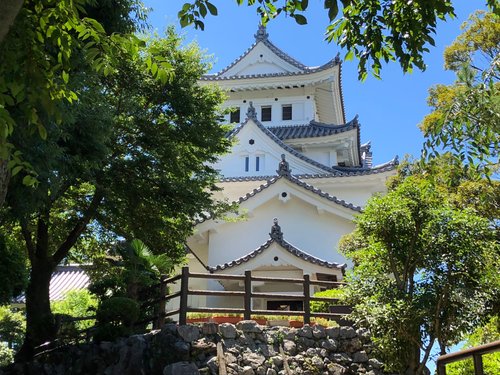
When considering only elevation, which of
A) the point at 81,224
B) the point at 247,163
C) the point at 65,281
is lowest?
the point at 81,224

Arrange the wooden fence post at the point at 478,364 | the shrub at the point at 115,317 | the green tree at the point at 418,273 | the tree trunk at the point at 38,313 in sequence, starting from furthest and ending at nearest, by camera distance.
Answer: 1. the tree trunk at the point at 38,313
2. the shrub at the point at 115,317
3. the green tree at the point at 418,273
4. the wooden fence post at the point at 478,364

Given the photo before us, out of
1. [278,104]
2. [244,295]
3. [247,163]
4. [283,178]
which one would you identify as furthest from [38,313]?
[278,104]

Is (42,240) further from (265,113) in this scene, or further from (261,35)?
(261,35)

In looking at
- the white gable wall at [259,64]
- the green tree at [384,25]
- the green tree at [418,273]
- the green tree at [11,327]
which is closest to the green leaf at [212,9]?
the green tree at [384,25]

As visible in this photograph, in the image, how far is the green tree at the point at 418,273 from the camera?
8.65m

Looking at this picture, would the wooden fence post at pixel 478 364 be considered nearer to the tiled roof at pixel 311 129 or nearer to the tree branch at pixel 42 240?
the tree branch at pixel 42 240

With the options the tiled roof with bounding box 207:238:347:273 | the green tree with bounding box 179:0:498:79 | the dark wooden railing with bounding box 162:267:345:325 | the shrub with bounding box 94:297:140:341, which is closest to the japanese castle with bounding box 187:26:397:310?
the tiled roof with bounding box 207:238:347:273

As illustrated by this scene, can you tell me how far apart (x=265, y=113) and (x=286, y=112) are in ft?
3.92

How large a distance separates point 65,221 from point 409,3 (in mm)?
12475

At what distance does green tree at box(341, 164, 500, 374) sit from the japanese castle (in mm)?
7437

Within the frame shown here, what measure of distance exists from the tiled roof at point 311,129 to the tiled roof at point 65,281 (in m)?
13.7

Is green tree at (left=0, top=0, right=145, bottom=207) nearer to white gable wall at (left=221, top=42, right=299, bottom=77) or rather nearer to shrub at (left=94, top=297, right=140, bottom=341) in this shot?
shrub at (left=94, top=297, right=140, bottom=341)

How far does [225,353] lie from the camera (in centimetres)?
1079

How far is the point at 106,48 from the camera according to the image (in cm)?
436
